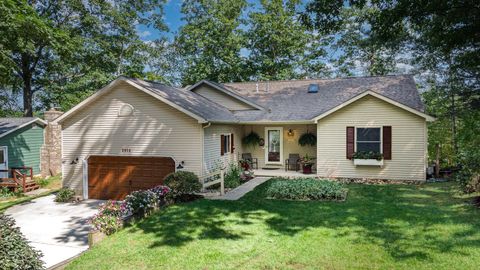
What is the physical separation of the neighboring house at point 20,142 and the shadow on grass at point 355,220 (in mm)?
14297

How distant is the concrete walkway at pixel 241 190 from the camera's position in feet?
37.3

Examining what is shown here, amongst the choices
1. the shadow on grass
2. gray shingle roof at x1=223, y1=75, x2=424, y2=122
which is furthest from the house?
the shadow on grass

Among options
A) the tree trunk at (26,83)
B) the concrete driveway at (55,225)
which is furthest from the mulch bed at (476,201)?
the tree trunk at (26,83)

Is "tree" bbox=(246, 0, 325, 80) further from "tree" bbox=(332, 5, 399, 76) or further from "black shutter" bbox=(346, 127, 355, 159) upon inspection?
"black shutter" bbox=(346, 127, 355, 159)

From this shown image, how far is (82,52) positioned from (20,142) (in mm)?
10942

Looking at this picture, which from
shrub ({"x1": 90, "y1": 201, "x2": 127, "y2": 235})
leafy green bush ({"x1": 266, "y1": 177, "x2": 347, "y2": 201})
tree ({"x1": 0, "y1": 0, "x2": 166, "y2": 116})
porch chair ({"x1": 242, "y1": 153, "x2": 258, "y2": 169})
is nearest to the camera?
shrub ({"x1": 90, "y1": 201, "x2": 127, "y2": 235})

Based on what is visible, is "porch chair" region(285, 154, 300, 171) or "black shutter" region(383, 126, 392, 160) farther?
"porch chair" region(285, 154, 300, 171)

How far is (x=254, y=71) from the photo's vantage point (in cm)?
3192

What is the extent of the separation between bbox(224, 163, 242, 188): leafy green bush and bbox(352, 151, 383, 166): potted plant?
533 centimetres

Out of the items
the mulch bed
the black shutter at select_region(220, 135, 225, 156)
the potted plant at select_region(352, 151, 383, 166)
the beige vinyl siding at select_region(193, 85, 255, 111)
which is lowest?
the mulch bed

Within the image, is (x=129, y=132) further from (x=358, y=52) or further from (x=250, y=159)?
(x=358, y=52)

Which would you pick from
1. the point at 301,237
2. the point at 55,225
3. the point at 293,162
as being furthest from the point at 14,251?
the point at 293,162

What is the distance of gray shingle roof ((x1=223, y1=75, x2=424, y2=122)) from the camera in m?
16.3

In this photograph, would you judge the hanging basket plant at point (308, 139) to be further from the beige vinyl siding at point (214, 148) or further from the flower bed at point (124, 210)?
the flower bed at point (124, 210)
